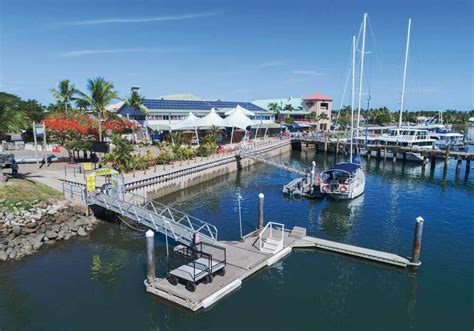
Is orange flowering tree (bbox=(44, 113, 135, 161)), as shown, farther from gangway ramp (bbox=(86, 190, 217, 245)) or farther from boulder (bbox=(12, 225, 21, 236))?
boulder (bbox=(12, 225, 21, 236))

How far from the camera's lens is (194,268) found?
59.5ft

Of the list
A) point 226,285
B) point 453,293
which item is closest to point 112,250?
point 226,285

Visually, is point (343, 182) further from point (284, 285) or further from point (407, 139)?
point (407, 139)

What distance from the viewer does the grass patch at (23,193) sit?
87.2 ft

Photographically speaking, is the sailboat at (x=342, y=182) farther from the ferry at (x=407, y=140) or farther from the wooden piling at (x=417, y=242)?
the ferry at (x=407, y=140)

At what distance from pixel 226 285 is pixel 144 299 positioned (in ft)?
14.4

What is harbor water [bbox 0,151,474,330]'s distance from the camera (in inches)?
673

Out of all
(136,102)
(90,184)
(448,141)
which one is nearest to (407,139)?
(448,141)

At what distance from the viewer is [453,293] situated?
64.6ft

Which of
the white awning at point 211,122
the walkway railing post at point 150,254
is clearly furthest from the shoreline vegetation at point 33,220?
the white awning at point 211,122

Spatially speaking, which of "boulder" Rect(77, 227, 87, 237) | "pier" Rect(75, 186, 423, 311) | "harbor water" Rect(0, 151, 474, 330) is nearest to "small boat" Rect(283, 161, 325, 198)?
"harbor water" Rect(0, 151, 474, 330)

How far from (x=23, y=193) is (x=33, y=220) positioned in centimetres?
335

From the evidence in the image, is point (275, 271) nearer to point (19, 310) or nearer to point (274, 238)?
point (274, 238)

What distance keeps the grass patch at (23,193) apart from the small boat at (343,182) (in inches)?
1035
